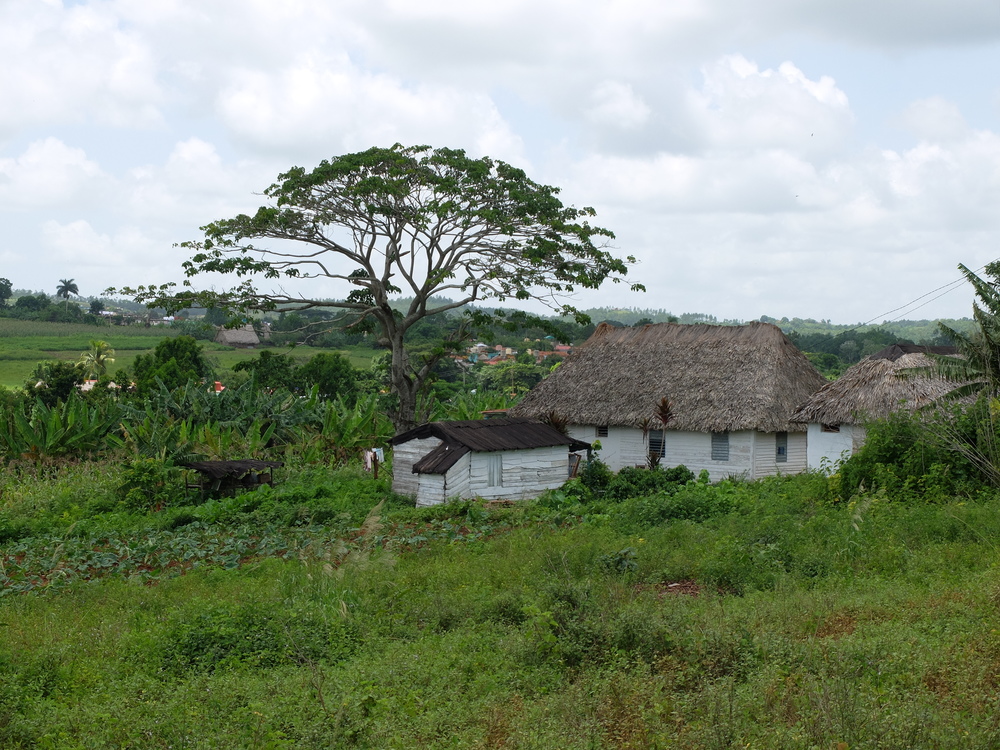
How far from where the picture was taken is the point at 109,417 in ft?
75.6

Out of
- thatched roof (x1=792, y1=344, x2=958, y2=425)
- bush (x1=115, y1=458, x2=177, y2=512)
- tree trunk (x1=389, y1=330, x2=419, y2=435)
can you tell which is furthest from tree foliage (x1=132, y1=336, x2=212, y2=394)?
thatched roof (x1=792, y1=344, x2=958, y2=425)

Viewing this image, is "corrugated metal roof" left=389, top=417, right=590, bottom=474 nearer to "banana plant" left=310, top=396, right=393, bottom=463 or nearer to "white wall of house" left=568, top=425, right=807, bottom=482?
"white wall of house" left=568, top=425, right=807, bottom=482

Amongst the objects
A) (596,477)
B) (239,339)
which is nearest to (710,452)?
(596,477)

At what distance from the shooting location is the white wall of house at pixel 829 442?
19.9 m

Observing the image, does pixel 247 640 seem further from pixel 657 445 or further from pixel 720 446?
pixel 657 445

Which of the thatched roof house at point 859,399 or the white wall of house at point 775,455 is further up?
the thatched roof house at point 859,399

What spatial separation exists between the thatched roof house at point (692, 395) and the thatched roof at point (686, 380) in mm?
27

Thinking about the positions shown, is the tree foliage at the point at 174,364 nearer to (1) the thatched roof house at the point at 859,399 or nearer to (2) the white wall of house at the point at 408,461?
(2) the white wall of house at the point at 408,461

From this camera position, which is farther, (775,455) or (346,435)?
(346,435)

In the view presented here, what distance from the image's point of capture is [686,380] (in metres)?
22.9

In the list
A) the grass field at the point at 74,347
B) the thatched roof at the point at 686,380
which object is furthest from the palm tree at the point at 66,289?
the thatched roof at the point at 686,380

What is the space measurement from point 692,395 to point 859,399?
13.2ft

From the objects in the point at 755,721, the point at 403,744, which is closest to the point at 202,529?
the point at 403,744

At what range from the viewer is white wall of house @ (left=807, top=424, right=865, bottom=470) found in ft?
65.3
